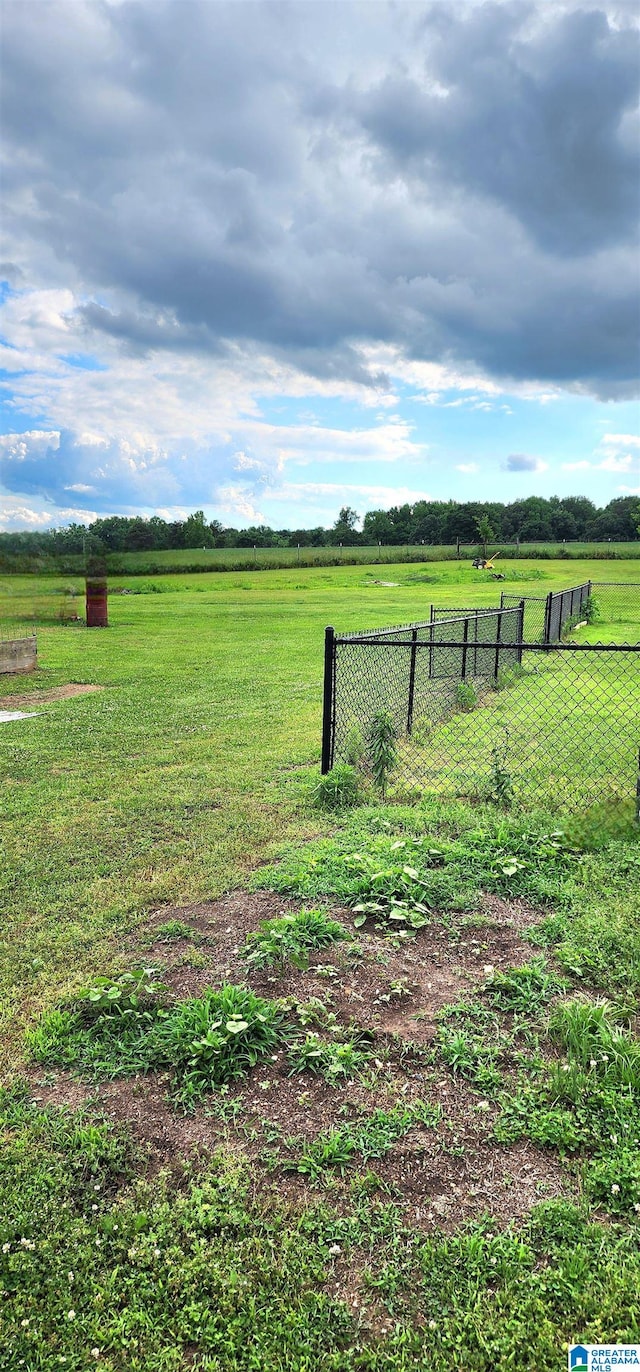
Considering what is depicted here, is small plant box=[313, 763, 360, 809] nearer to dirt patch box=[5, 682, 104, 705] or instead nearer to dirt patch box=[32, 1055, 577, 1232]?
dirt patch box=[32, 1055, 577, 1232]

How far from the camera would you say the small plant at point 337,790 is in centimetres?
541

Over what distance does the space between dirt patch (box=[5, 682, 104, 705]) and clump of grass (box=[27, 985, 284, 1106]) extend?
24.7 ft

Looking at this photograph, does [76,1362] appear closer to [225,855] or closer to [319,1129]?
[319,1129]

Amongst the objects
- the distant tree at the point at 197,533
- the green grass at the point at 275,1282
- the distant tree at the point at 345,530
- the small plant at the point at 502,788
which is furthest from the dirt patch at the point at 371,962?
the distant tree at the point at 345,530

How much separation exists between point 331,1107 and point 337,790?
10.2 ft

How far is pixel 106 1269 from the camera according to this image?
184 cm

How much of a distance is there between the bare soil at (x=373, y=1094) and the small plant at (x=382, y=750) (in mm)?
2171

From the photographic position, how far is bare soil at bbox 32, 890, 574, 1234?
208 centimetres

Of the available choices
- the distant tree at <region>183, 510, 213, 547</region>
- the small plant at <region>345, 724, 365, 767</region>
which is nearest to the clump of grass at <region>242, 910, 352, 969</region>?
the small plant at <region>345, 724, 365, 767</region>

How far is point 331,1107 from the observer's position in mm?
2371

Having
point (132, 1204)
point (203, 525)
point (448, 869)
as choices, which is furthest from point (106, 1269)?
point (203, 525)

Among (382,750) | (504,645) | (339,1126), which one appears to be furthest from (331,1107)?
(382,750)

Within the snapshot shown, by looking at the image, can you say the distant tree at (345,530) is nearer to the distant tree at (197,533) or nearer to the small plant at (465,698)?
the distant tree at (197,533)

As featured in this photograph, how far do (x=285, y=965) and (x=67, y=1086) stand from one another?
977 millimetres
